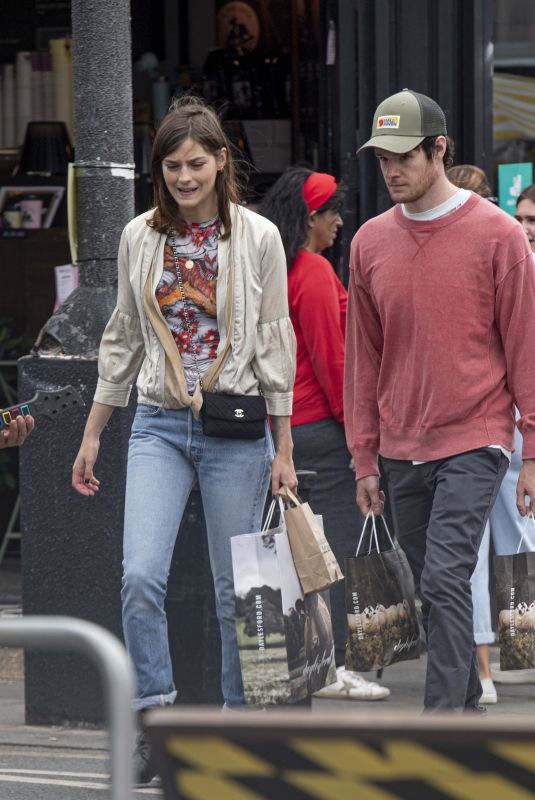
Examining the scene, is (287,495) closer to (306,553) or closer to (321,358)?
(306,553)

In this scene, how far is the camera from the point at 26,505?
5.33 meters

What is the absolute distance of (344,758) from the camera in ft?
6.51

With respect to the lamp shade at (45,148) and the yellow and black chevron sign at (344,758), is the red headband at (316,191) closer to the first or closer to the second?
the lamp shade at (45,148)

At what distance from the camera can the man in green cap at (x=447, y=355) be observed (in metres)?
4.47

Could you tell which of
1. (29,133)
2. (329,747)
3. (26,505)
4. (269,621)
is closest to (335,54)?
(29,133)

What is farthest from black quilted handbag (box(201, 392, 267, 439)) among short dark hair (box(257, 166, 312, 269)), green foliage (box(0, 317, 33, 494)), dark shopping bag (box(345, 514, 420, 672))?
green foliage (box(0, 317, 33, 494))

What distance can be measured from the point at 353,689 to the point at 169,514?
1686 millimetres

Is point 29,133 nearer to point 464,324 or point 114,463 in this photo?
point 114,463

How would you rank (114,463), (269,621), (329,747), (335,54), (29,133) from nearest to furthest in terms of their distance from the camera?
(329,747), (269,621), (114,463), (335,54), (29,133)

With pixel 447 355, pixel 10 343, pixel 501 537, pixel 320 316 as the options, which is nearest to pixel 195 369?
pixel 447 355

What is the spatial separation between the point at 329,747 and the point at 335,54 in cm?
540

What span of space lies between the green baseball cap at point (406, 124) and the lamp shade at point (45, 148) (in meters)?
4.06

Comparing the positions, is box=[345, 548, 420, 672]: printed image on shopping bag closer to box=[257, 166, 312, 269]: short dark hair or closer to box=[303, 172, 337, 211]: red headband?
box=[257, 166, 312, 269]: short dark hair

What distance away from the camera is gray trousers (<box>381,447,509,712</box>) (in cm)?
443
